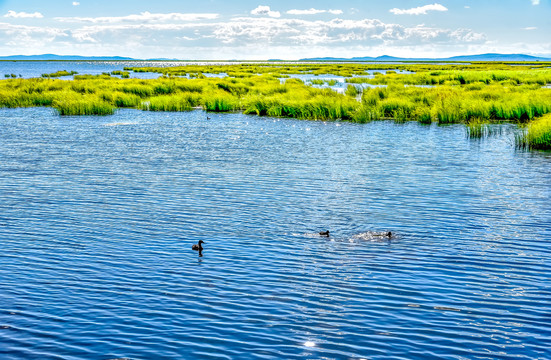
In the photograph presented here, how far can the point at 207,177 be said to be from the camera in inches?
917

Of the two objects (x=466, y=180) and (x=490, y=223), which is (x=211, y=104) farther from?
(x=490, y=223)

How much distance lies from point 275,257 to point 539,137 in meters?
21.6

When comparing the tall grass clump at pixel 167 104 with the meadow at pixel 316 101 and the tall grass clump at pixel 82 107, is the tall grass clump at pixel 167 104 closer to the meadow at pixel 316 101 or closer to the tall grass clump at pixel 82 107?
the meadow at pixel 316 101

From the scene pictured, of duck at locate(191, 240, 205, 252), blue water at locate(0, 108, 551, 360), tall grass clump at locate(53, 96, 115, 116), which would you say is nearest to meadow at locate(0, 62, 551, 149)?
tall grass clump at locate(53, 96, 115, 116)

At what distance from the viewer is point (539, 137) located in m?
29.9

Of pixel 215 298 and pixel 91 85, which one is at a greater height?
pixel 91 85

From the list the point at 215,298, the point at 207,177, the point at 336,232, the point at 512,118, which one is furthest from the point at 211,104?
the point at 215,298

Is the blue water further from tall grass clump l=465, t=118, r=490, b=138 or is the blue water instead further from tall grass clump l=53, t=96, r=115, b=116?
tall grass clump l=53, t=96, r=115, b=116

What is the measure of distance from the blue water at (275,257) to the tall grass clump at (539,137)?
1.94 m

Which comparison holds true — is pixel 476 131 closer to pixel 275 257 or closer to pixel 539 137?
pixel 539 137

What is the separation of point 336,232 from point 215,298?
538 centimetres

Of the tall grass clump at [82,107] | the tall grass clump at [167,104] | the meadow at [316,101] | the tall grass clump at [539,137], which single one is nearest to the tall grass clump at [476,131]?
the meadow at [316,101]

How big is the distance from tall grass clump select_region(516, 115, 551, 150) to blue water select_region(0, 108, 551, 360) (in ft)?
6.37

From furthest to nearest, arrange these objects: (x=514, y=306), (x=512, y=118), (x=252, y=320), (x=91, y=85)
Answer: (x=91, y=85), (x=512, y=118), (x=514, y=306), (x=252, y=320)
